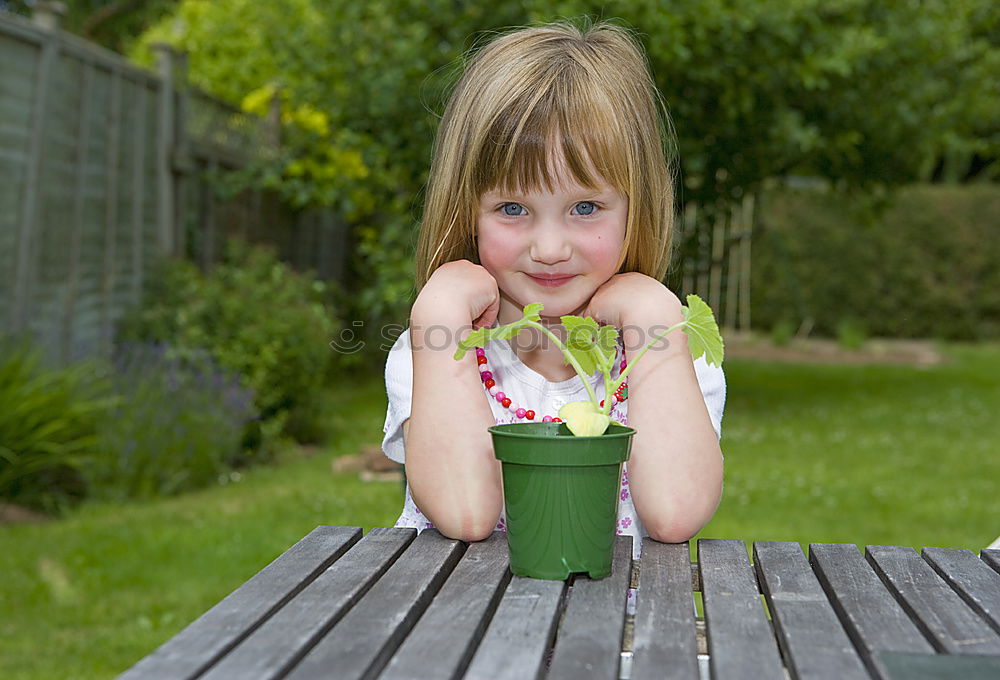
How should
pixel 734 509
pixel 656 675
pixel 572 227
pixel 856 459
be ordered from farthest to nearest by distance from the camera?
1. pixel 856 459
2. pixel 734 509
3. pixel 572 227
4. pixel 656 675

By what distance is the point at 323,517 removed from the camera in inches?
193

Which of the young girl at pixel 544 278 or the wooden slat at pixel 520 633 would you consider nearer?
the wooden slat at pixel 520 633

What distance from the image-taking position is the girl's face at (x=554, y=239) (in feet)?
5.92

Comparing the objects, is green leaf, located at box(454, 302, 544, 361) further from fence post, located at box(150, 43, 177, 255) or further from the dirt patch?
the dirt patch

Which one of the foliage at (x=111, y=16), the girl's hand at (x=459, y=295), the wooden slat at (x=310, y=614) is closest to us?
the wooden slat at (x=310, y=614)

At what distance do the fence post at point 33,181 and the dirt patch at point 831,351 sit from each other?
853cm

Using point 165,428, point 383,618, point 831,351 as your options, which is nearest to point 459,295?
point 383,618

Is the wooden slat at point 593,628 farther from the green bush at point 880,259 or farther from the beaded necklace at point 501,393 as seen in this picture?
the green bush at point 880,259

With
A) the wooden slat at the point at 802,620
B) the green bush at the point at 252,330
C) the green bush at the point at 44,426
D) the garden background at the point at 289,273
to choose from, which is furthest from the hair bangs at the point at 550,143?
the green bush at the point at 252,330

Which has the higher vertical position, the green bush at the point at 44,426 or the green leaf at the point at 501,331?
the green leaf at the point at 501,331

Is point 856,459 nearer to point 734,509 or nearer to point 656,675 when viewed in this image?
point 734,509

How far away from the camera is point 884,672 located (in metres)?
1.05

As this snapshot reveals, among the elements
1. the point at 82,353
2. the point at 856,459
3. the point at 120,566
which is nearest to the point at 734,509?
the point at 856,459

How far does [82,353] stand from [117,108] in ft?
4.87
